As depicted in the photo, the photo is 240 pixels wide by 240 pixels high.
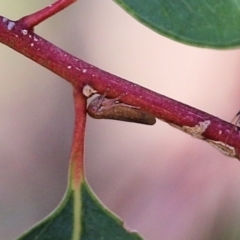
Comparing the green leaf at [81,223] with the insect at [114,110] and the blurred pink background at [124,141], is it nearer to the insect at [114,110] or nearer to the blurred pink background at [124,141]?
the insect at [114,110]

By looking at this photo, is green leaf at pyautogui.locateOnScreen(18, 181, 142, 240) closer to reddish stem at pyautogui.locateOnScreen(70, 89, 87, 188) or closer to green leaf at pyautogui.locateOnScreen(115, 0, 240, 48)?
reddish stem at pyautogui.locateOnScreen(70, 89, 87, 188)

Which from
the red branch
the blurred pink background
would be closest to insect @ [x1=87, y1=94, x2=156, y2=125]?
the red branch

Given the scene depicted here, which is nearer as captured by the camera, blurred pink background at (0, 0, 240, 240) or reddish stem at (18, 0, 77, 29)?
reddish stem at (18, 0, 77, 29)

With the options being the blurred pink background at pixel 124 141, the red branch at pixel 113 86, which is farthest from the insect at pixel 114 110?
the blurred pink background at pixel 124 141

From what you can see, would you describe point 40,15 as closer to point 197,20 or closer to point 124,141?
point 197,20

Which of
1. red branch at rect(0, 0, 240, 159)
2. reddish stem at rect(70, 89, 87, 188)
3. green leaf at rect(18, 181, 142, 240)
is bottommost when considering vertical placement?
green leaf at rect(18, 181, 142, 240)

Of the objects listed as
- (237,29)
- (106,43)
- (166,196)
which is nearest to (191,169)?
(166,196)

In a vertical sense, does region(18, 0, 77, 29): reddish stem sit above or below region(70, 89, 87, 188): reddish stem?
above
